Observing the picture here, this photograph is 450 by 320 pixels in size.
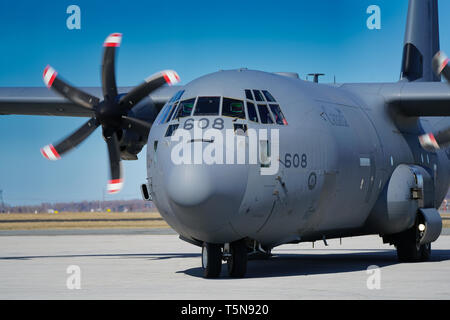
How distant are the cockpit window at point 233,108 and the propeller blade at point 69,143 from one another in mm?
6263

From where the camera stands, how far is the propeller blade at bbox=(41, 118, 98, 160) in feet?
62.2

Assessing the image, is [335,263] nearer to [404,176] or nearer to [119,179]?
[404,176]

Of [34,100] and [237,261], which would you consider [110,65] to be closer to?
[34,100]

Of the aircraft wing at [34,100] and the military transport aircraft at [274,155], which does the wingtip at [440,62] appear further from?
the aircraft wing at [34,100]

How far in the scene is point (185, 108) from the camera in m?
14.0

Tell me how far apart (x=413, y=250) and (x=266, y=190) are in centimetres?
705

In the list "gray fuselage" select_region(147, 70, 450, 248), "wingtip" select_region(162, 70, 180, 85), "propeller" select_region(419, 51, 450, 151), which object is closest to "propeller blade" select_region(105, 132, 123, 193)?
"wingtip" select_region(162, 70, 180, 85)

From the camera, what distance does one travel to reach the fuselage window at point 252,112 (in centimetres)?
1361

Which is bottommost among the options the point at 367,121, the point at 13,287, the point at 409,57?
the point at 13,287

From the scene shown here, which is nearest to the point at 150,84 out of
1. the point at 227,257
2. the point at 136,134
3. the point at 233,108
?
the point at 136,134

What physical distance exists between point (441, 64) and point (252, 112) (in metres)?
6.66
